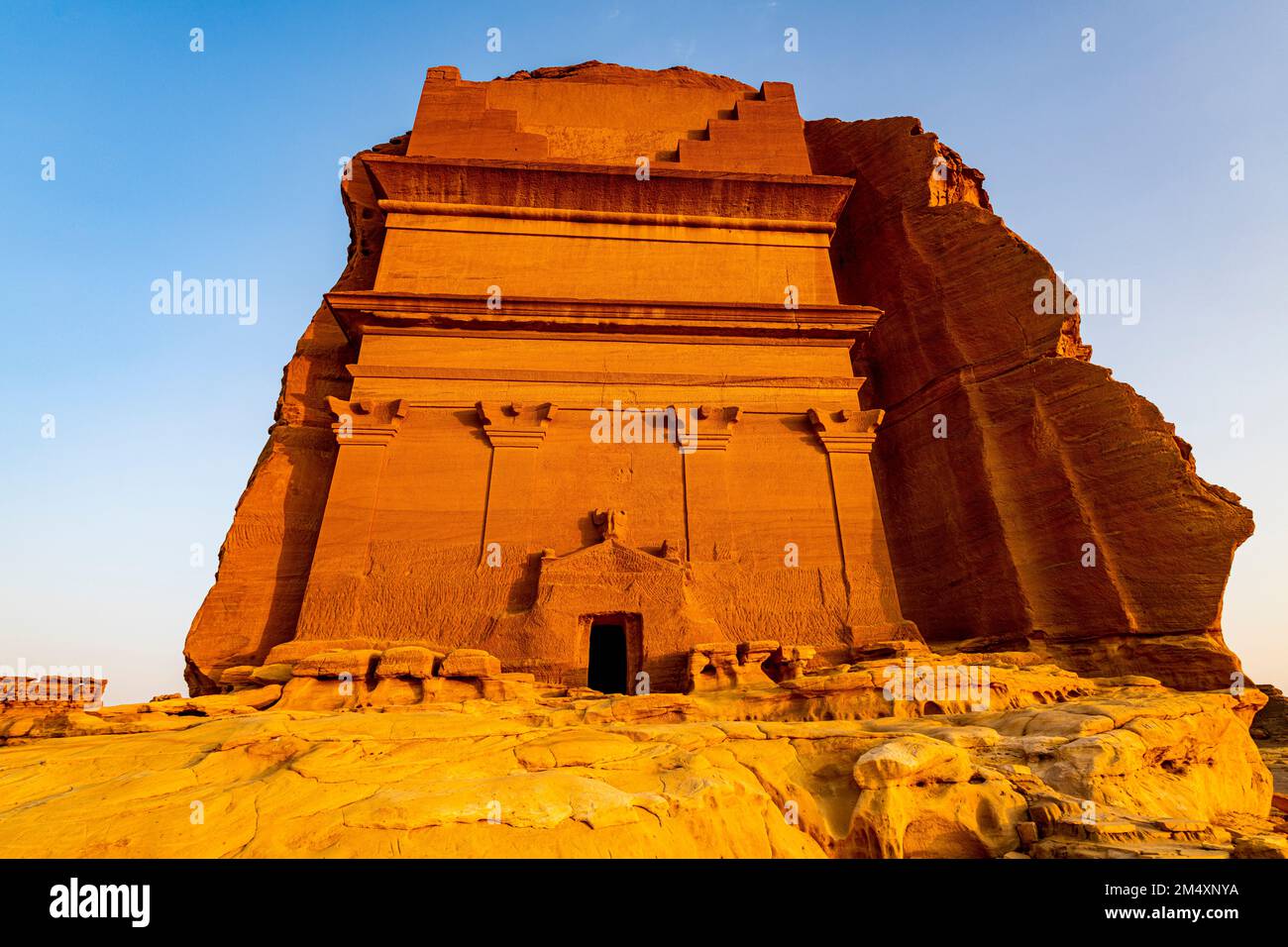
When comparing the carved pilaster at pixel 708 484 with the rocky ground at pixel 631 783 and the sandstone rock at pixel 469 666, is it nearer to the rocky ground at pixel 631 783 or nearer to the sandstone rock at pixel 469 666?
the sandstone rock at pixel 469 666

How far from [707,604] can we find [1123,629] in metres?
6.64

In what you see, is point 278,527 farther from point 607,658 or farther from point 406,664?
point 607,658

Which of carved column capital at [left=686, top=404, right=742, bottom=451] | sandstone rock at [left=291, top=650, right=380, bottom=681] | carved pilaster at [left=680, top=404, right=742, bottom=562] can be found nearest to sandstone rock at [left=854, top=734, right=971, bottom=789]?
sandstone rock at [left=291, top=650, right=380, bottom=681]

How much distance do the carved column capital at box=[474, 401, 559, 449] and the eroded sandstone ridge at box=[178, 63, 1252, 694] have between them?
47 millimetres

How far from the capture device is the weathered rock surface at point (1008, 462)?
35.8 feet

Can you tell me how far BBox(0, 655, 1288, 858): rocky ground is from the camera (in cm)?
361

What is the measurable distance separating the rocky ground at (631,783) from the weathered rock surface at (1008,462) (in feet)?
13.2

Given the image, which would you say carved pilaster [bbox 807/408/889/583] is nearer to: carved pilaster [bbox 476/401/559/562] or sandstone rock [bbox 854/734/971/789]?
carved pilaster [bbox 476/401/559/562]

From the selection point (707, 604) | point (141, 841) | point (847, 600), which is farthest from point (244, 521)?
point (847, 600)

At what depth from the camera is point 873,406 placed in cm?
1631

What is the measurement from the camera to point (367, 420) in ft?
40.8
